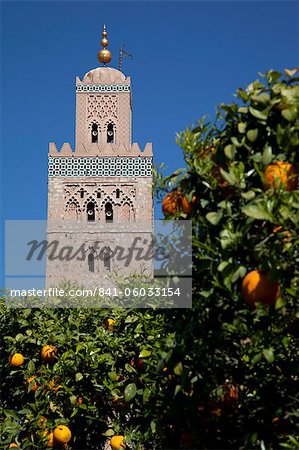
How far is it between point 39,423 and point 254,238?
2.21m

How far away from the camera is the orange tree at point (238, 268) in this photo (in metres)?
1.88

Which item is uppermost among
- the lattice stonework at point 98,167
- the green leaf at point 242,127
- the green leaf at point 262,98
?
the lattice stonework at point 98,167

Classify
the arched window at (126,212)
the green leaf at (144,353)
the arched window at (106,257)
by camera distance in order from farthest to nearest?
the arched window at (126,212) → the arched window at (106,257) → the green leaf at (144,353)

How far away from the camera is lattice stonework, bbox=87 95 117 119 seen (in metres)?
19.3

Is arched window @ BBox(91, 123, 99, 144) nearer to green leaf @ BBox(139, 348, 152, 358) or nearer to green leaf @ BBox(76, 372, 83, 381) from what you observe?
green leaf @ BBox(76, 372, 83, 381)

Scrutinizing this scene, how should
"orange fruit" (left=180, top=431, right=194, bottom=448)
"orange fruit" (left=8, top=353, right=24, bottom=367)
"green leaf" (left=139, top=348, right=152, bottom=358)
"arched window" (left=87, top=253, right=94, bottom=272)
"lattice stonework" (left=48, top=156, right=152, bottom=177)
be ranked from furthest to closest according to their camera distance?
"lattice stonework" (left=48, top=156, right=152, bottom=177) → "arched window" (left=87, top=253, right=94, bottom=272) → "orange fruit" (left=8, top=353, right=24, bottom=367) → "green leaf" (left=139, top=348, right=152, bottom=358) → "orange fruit" (left=180, top=431, right=194, bottom=448)

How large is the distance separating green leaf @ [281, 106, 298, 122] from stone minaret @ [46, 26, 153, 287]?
15.3m

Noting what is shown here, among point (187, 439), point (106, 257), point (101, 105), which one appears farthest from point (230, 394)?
point (101, 105)

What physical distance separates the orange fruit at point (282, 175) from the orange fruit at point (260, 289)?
26cm

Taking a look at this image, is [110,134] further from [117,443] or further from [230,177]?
[230,177]

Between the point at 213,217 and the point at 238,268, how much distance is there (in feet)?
0.60

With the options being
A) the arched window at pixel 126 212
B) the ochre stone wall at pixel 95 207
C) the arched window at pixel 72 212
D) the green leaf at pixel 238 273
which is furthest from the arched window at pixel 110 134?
the green leaf at pixel 238 273

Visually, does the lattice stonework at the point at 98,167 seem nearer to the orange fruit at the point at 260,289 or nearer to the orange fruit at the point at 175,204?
the orange fruit at the point at 175,204

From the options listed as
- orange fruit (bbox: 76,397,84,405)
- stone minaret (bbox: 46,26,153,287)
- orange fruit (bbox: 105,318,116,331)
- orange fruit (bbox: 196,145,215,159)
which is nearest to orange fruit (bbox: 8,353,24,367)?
orange fruit (bbox: 76,397,84,405)
